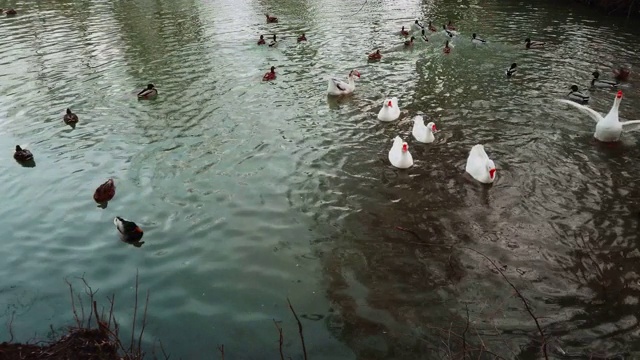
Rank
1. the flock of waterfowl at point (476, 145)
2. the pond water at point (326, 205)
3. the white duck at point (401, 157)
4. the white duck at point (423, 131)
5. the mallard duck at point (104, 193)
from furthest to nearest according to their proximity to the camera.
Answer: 1. the white duck at point (423, 131)
2. the white duck at point (401, 157)
3. the flock of waterfowl at point (476, 145)
4. the mallard duck at point (104, 193)
5. the pond water at point (326, 205)

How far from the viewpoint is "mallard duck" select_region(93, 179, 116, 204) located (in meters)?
9.62

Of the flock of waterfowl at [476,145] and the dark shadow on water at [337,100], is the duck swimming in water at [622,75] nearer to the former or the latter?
the flock of waterfowl at [476,145]

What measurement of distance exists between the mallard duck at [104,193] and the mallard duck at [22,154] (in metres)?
3.21

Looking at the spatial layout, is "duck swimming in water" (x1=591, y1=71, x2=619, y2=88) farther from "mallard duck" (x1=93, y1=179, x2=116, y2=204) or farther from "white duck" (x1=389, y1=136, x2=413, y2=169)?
"mallard duck" (x1=93, y1=179, x2=116, y2=204)

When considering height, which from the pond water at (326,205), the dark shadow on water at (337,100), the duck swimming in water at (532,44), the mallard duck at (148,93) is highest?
the duck swimming in water at (532,44)

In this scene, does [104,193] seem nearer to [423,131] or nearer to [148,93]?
[148,93]

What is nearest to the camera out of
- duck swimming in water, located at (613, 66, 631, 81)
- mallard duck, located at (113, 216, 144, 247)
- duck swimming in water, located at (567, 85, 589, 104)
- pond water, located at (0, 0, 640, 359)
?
pond water, located at (0, 0, 640, 359)

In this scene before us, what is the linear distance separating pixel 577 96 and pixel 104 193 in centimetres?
1304

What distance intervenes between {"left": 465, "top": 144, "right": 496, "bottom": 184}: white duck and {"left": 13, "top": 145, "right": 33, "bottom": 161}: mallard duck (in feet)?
34.9

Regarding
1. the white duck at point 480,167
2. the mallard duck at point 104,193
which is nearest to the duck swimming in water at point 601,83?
the white duck at point 480,167

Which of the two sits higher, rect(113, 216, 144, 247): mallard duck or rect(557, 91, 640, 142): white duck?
rect(557, 91, 640, 142): white duck

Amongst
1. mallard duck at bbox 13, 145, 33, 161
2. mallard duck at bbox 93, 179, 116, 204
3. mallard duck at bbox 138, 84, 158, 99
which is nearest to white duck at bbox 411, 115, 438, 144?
mallard duck at bbox 93, 179, 116, 204

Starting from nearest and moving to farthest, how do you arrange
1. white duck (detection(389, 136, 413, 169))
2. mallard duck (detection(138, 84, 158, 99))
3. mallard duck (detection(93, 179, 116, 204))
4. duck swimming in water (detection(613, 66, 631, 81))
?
1. mallard duck (detection(93, 179, 116, 204))
2. white duck (detection(389, 136, 413, 169))
3. duck swimming in water (detection(613, 66, 631, 81))
4. mallard duck (detection(138, 84, 158, 99))

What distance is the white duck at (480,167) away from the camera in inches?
374
